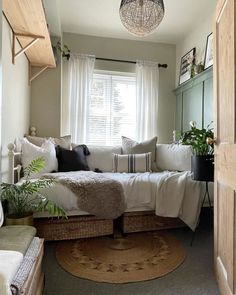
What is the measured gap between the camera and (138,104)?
3.93m

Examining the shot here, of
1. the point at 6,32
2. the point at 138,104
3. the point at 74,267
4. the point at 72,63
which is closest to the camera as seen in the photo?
the point at 74,267

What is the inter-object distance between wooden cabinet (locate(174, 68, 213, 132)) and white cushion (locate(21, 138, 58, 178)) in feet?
6.61

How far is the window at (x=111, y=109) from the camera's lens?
12.8 feet

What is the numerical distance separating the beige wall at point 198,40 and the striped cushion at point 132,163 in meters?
1.59

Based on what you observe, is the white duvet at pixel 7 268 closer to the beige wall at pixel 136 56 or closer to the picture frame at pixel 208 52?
the beige wall at pixel 136 56

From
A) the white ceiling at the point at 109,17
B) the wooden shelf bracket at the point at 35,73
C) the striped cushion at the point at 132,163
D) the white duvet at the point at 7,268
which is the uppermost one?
the white ceiling at the point at 109,17

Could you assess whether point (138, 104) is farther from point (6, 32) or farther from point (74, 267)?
point (74, 267)

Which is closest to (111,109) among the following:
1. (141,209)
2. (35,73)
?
(35,73)

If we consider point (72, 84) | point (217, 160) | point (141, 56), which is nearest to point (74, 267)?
point (217, 160)

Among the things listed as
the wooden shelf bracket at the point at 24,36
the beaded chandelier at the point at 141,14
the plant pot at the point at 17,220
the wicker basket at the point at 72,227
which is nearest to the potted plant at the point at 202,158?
the wicker basket at the point at 72,227

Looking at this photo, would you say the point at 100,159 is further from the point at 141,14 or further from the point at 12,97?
the point at 141,14

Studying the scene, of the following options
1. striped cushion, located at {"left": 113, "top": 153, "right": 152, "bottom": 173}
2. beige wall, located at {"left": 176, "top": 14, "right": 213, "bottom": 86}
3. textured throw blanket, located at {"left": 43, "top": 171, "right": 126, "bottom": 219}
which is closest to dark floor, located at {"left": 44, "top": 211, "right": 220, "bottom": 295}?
textured throw blanket, located at {"left": 43, "top": 171, "right": 126, "bottom": 219}

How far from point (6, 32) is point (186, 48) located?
8.90ft

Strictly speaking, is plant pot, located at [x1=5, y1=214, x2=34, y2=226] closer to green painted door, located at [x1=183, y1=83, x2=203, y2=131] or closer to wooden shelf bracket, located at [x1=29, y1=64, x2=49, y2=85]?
wooden shelf bracket, located at [x1=29, y1=64, x2=49, y2=85]
